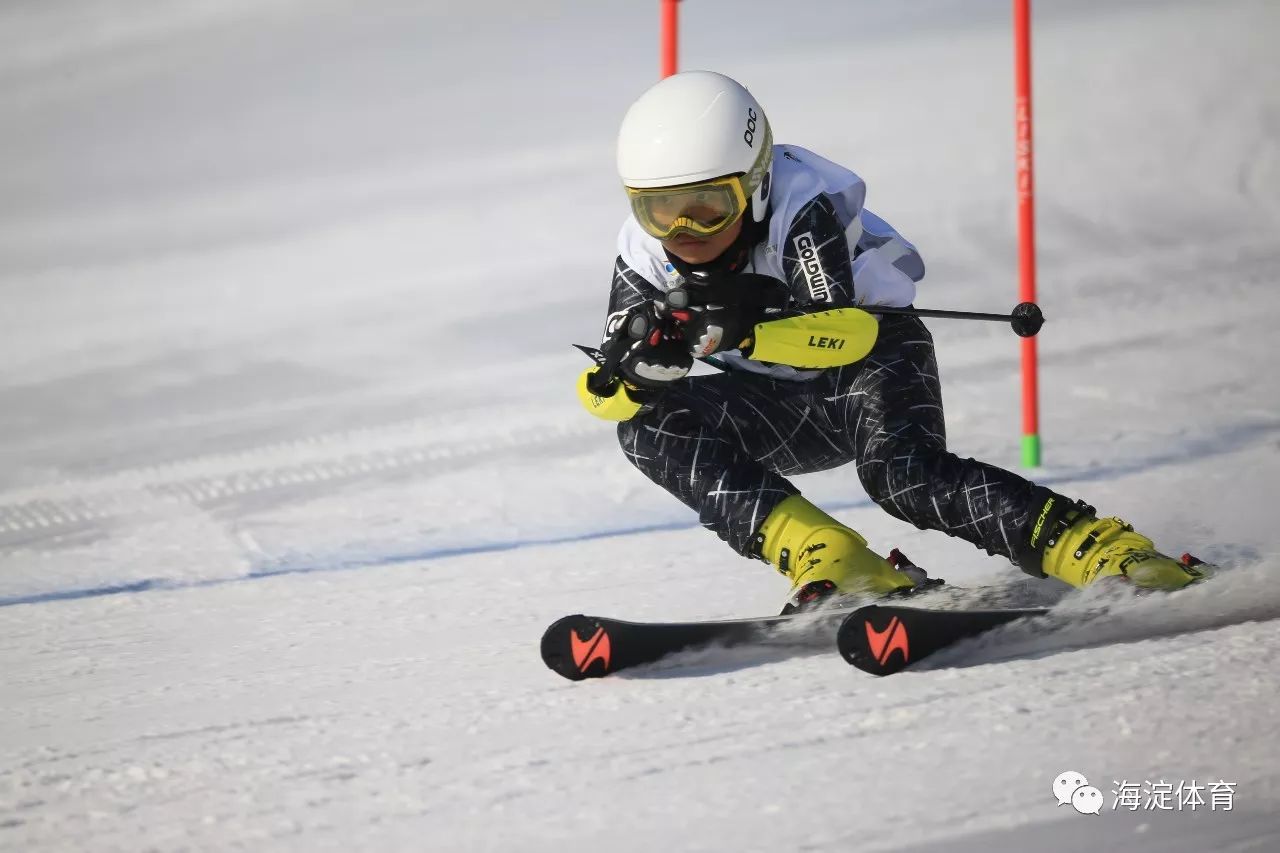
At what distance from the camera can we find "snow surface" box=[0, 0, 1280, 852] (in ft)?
8.10

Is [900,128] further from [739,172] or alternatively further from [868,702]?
[868,702]

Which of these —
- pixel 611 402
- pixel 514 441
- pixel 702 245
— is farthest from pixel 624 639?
pixel 514 441

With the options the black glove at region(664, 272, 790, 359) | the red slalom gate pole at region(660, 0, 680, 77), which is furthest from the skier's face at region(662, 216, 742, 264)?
the red slalom gate pole at region(660, 0, 680, 77)

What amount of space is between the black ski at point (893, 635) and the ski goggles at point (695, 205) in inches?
37.0

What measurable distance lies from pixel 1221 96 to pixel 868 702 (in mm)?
8667

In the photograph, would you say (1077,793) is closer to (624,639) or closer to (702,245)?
(624,639)

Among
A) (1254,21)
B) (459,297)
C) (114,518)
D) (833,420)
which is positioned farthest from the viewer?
(1254,21)

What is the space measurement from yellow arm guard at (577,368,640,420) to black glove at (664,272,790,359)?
25 centimetres

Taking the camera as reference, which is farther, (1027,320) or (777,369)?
(777,369)

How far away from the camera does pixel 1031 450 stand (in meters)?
5.38

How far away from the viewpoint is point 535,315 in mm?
8570

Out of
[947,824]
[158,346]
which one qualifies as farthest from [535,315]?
[947,824]

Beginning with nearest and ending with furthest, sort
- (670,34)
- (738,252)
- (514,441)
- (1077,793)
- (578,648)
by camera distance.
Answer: (1077,793) < (578,648) < (738,252) < (670,34) < (514,441)

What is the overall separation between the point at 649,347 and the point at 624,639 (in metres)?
0.60
